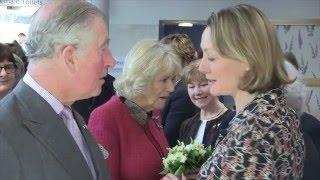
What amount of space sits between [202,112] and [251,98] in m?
1.45

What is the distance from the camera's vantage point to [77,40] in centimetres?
142

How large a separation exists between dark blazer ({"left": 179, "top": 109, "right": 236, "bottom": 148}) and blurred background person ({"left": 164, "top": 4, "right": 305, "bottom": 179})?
1134 mm

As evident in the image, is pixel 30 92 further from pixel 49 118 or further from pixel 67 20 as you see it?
pixel 67 20

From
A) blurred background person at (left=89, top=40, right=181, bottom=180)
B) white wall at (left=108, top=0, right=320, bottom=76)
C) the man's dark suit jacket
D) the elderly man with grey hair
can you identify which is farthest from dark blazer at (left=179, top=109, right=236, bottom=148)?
white wall at (left=108, top=0, right=320, bottom=76)

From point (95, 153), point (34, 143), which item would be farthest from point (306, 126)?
point (34, 143)

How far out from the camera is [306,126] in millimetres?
2389

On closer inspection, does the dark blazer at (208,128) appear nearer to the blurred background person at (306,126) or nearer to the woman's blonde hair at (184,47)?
the blurred background person at (306,126)

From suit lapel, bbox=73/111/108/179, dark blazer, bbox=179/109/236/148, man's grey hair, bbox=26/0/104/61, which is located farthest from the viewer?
dark blazer, bbox=179/109/236/148

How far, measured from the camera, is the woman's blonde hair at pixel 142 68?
2.39 metres

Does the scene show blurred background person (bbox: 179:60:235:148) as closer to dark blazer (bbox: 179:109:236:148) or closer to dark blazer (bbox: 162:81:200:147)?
dark blazer (bbox: 179:109:236:148)

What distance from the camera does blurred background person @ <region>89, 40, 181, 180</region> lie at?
2.22 meters

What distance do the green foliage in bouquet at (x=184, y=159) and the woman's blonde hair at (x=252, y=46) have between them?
714 mm

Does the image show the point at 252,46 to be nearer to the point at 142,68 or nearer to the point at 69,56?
the point at 69,56

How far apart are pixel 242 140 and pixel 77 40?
1.96ft
